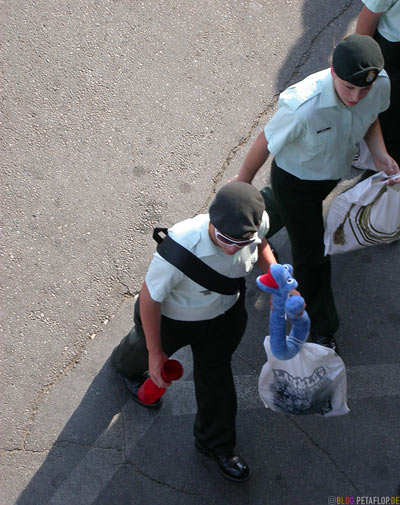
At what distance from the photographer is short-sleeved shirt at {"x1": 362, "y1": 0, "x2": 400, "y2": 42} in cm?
384

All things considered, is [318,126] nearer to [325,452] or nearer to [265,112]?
[325,452]

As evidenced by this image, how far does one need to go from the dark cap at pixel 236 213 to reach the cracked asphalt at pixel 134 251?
1.73 meters

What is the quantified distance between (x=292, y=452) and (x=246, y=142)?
241 cm

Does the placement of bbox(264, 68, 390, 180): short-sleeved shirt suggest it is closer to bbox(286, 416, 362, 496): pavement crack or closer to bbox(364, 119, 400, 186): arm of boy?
bbox(364, 119, 400, 186): arm of boy

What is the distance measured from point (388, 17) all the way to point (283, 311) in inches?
81.1

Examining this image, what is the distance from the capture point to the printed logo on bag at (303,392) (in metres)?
3.34

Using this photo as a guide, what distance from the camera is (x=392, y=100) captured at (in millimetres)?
4367

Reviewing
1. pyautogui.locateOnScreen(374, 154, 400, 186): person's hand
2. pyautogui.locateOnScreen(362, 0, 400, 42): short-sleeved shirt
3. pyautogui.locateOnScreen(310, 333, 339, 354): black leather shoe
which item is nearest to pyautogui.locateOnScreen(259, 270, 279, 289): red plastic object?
pyautogui.locateOnScreen(374, 154, 400, 186): person's hand

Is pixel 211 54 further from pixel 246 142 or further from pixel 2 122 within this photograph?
pixel 2 122

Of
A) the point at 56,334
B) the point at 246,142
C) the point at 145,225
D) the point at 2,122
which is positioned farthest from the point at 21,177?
the point at 246,142

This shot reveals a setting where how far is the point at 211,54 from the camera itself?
18.6 feet

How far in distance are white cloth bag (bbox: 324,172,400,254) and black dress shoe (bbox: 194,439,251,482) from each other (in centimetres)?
131

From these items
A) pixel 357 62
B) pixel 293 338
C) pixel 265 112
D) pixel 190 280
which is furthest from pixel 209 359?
pixel 265 112

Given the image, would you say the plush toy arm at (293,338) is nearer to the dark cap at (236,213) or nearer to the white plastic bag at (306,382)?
the white plastic bag at (306,382)
